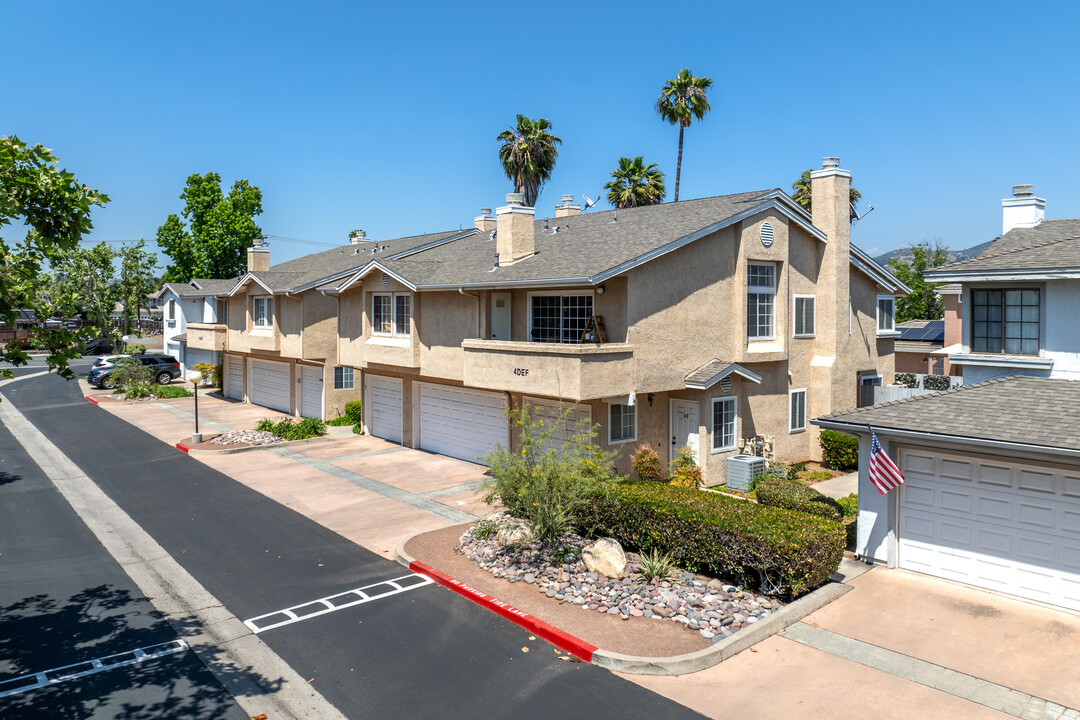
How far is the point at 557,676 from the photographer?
9125 mm

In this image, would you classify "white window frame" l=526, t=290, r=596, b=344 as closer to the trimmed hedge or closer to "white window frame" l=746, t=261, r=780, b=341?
"white window frame" l=746, t=261, r=780, b=341

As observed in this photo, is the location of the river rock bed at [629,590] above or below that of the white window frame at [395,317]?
below

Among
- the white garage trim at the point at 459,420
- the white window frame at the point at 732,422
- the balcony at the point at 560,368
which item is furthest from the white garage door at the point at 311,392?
→ the white window frame at the point at 732,422

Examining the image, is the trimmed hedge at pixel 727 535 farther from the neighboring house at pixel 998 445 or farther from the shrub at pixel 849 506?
the shrub at pixel 849 506

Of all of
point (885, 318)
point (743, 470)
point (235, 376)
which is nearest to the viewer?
point (743, 470)

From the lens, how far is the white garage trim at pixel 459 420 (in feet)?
68.5

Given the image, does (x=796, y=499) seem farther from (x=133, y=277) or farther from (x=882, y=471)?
(x=133, y=277)

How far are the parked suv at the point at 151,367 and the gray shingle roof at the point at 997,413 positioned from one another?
40.6 m

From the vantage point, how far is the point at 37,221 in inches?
320

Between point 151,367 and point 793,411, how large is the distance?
3647 centimetres

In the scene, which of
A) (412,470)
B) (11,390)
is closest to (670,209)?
(412,470)

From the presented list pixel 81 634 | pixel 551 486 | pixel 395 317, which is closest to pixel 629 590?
pixel 551 486

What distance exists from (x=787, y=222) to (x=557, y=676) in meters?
15.9

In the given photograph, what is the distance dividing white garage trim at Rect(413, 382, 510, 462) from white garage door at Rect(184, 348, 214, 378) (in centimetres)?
2471
